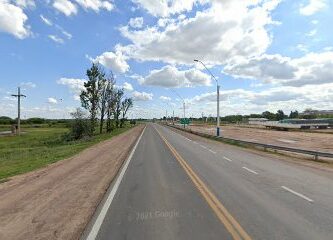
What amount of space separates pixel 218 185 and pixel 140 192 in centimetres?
268

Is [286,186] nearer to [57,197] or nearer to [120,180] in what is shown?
[120,180]

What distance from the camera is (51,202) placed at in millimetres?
11391

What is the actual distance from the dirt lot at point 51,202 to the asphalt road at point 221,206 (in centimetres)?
64

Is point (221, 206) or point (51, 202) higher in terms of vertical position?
Answer: point (221, 206)

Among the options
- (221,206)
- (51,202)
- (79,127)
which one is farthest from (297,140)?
(51,202)

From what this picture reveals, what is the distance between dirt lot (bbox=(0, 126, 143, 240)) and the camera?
8.44 m

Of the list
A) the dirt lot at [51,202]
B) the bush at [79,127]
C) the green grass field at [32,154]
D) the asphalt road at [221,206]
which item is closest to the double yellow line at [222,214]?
the asphalt road at [221,206]

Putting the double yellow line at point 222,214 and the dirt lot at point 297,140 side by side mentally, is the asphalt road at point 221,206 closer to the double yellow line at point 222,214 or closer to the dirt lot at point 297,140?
the double yellow line at point 222,214

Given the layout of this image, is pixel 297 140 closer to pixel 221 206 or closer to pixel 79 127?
pixel 79 127

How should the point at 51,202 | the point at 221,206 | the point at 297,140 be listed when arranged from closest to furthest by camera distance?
the point at 221,206 → the point at 51,202 → the point at 297,140

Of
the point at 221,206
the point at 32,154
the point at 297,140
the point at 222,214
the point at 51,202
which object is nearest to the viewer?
the point at 222,214

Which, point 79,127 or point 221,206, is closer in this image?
point 221,206

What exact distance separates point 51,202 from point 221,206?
14.2ft

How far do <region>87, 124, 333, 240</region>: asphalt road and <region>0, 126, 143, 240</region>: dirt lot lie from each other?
0.64 m
